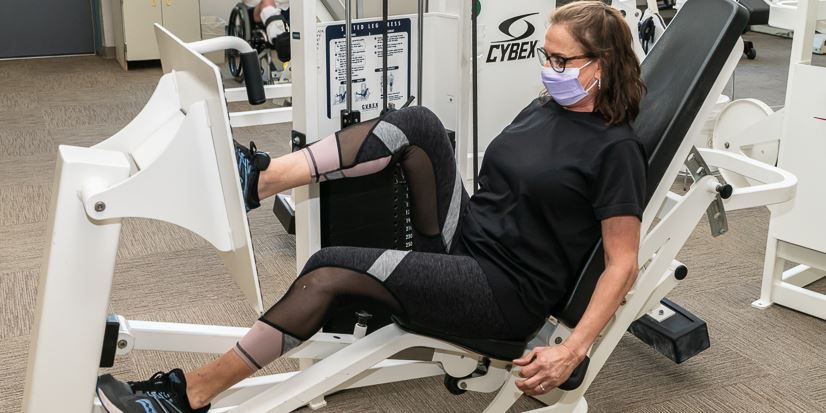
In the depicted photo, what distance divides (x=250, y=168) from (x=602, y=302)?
2.48ft

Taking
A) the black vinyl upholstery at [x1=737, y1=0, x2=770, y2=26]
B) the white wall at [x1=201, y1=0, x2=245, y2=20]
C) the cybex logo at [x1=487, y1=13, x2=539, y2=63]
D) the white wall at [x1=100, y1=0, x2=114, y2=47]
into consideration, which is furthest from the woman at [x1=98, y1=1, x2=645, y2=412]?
the white wall at [x1=100, y1=0, x2=114, y2=47]

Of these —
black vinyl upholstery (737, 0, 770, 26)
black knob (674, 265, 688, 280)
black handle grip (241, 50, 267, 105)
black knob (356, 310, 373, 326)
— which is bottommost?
black knob (356, 310, 373, 326)

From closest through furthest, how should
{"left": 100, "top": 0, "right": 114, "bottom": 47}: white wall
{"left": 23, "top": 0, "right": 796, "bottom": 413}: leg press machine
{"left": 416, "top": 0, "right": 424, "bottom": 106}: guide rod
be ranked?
1. {"left": 23, "top": 0, "right": 796, "bottom": 413}: leg press machine
2. {"left": 416, "top": 0, "right": 424, "bottom": 106}: guide rod
3. {"left": 100, "top": 0, "right": 114, "bottom": 47}: white wall

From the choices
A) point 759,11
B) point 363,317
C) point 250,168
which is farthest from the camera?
point 759,11

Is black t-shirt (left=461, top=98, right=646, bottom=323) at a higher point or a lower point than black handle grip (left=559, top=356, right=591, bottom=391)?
higher

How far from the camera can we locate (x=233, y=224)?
5.26ft

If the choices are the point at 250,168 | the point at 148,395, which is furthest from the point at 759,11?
the point at 148,395

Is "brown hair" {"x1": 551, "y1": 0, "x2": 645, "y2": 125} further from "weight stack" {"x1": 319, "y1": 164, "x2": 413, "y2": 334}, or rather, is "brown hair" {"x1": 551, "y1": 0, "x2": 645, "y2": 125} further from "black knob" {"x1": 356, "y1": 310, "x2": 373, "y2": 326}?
"black knob" {"x1": 356, "y1": 310, "x2": 373, "y2": 326}

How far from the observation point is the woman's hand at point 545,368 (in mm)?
1763

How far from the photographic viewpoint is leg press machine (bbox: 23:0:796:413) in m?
1.58

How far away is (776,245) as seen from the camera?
9.73ft

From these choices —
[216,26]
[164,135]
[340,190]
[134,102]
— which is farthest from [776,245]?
[216,26]

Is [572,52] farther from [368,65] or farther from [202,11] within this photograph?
[202,11]

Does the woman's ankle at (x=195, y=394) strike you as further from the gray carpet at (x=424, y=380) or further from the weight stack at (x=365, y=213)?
the weight stack at (x=365, y=213)
